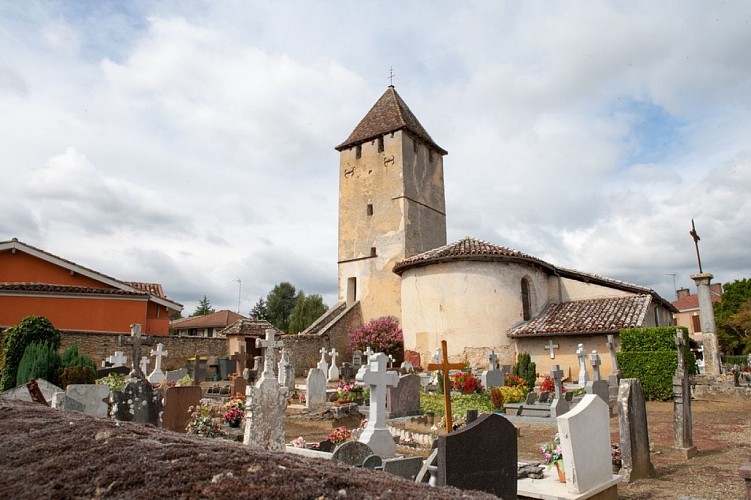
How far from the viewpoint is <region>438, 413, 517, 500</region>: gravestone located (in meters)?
4.44

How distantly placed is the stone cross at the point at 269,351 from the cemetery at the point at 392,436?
7 centimetres

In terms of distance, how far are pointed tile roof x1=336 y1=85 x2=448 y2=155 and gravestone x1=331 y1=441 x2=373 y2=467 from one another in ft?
86.7

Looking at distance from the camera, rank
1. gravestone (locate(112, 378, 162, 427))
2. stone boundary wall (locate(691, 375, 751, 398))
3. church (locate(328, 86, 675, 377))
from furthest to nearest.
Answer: church (locate(328, 86, 675, 377)) < stone boundary wall (locate(691, 375, 751, 398)) < gravestone (locate(112, 378, 162, 427))

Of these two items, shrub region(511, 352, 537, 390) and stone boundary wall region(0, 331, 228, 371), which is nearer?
shrub region(511, 352, 537, 390)

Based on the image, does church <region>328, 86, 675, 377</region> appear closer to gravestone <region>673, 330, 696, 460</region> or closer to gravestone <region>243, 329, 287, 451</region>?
gravestone <region>673, 330, 696, 460</region>

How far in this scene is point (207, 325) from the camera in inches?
1957

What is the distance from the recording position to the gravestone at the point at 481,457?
4438 millimetres

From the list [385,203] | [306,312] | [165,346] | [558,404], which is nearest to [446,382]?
[558,404]

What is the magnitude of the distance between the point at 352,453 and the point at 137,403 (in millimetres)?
3446

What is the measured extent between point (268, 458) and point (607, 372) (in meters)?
20.2

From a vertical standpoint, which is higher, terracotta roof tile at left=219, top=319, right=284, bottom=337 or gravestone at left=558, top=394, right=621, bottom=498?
terracotta roof tile at left=219, top=319, right=284, bottom=337

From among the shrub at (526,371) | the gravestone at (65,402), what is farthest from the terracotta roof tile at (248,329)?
the gravestone at (65,402)

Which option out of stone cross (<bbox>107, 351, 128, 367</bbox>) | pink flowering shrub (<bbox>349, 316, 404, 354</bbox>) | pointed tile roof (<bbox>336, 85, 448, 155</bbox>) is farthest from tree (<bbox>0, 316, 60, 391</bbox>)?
pointed tile roof (<bbox>336, 85, 448, 155</bbox>)

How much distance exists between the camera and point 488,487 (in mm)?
4672
